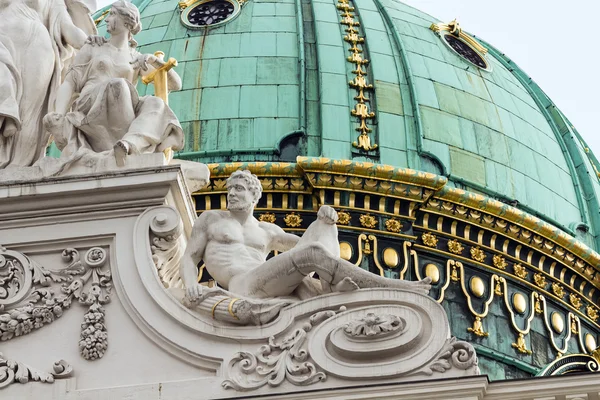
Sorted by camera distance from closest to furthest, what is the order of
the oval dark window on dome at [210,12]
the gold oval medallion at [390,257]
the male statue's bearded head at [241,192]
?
the male statue's bearded head at [241,192]
the gold oval medallion at [390,257]
the oval dark window on dome at [210,12]

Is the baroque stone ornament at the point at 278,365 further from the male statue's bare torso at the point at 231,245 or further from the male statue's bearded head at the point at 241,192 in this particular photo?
the male statue's bearded head at the point at 241,192

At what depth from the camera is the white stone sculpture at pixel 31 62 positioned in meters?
20.0

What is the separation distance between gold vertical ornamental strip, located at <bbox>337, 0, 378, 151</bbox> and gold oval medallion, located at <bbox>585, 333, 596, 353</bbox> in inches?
158

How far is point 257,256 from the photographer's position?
62.1ft

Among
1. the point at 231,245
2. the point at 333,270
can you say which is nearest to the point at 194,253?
the point at 231,245

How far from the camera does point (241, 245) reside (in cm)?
1894

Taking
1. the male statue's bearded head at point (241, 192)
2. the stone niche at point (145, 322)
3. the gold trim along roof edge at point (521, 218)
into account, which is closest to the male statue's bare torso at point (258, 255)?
the male statue's bearded head at point (241, 192)

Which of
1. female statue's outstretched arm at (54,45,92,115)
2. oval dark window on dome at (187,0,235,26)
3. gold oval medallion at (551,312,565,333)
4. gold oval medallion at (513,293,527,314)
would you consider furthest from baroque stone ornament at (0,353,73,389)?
oval dark window on dome at (187,0,235,26)

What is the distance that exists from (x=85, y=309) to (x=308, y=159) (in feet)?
35.2

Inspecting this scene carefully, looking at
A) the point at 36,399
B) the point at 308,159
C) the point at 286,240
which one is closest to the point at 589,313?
the point at 308,159

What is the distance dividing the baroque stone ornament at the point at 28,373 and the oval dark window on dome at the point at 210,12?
15331mm

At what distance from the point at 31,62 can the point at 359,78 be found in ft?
37.7

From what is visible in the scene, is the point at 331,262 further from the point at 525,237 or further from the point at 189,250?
the point at 525,237

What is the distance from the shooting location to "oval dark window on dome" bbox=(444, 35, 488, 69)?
33.5 meters
